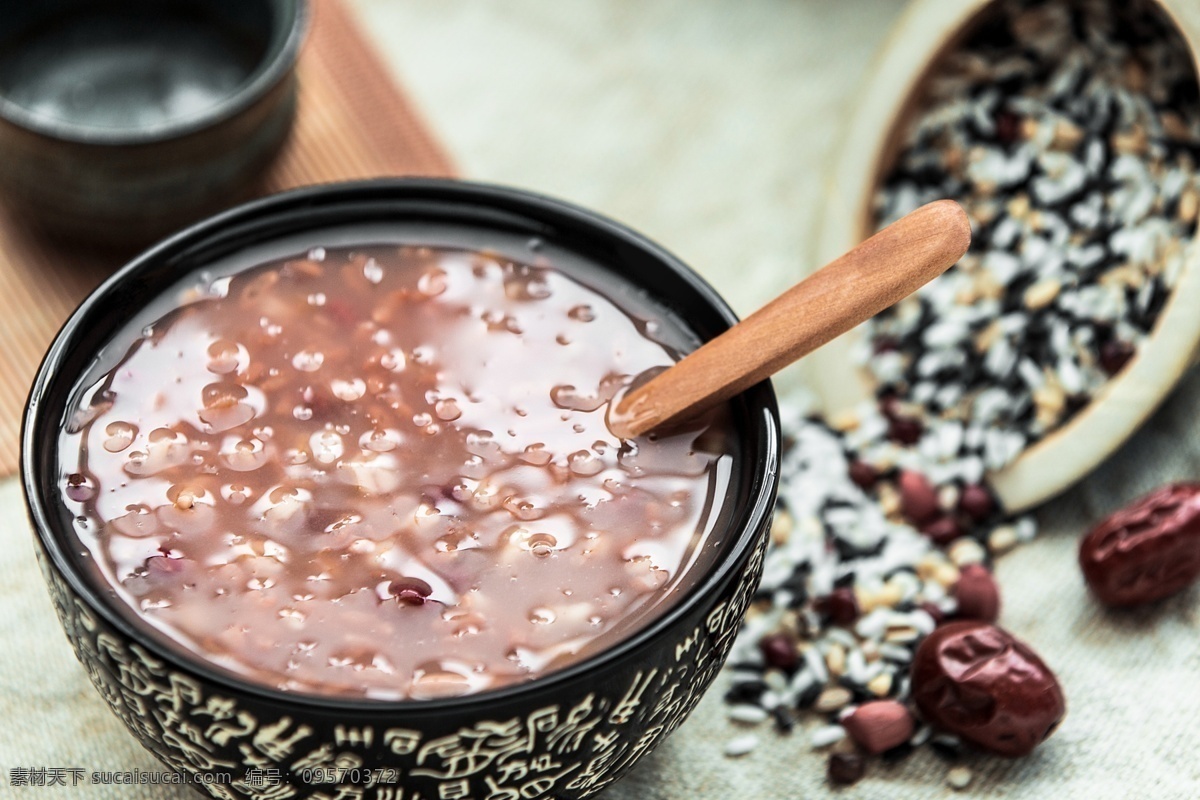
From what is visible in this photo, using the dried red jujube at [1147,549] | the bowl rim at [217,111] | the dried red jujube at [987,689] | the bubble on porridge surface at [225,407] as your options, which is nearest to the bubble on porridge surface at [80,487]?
the bubble on porridge surface at [225,407]

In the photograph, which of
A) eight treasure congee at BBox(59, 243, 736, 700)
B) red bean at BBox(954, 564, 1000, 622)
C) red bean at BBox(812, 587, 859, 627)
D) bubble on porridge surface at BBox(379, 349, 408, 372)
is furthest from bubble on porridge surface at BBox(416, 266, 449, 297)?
red bean at BBox(954, 564, 1000, 622)

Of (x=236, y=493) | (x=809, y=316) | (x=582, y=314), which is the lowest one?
(x=236, y=493)

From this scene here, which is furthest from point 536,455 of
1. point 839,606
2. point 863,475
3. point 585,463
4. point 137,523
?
point 863,475

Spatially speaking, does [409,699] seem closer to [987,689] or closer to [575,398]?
[575,398]

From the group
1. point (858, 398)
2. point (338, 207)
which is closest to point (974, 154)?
point (858, 398)

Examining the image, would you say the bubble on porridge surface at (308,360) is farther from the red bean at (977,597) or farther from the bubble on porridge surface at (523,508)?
the red bean at (977,597)

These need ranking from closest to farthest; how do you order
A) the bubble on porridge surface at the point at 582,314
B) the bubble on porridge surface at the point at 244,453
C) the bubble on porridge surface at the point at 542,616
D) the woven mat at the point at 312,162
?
1. the bubble on porridge surface at the point at 542,616
2. the bubble on porridge surface at the point at 244,453
3. the bubble on porridge surface at the point at 582,314
4. the woven mat at the point at 312,162

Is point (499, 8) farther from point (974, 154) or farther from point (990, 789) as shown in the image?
point (990, 789)
